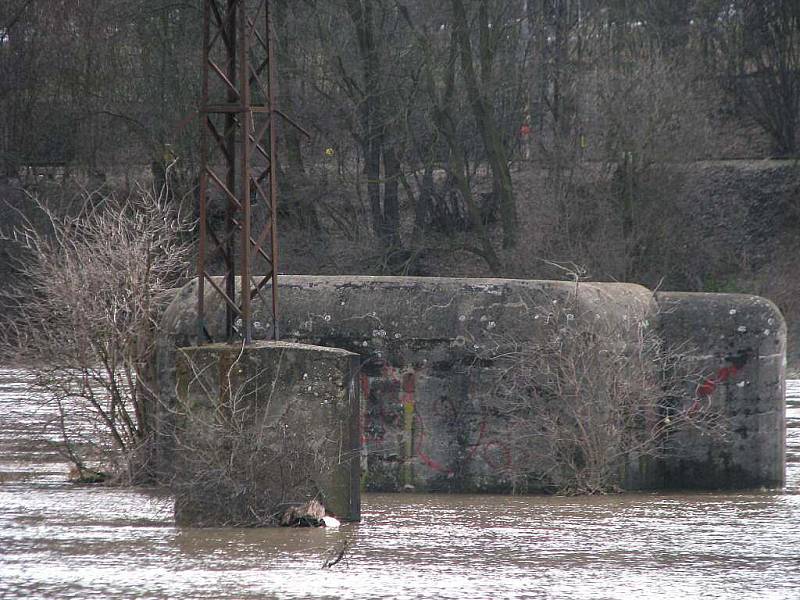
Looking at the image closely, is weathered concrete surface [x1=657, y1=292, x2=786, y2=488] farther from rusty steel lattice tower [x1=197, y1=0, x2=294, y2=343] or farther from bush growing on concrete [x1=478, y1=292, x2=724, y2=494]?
rusty steel lattice tower [x1=197, y1=0, x2=294, y2=343]

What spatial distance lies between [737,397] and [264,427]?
515cm

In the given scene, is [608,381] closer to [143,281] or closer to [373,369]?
[373,369]

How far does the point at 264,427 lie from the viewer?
36.2 ft

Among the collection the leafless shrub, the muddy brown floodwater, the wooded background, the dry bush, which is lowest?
the muddy brown floodwater

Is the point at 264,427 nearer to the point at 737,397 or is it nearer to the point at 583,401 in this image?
the point at 583,401

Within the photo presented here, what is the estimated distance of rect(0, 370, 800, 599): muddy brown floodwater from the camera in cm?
865

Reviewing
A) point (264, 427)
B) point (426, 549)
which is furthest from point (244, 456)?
point (426, 549)

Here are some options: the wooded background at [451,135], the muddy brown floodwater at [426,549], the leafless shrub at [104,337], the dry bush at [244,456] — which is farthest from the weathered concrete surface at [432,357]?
the wooded background at [451,135]

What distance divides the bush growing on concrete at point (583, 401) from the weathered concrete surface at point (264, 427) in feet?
7.58

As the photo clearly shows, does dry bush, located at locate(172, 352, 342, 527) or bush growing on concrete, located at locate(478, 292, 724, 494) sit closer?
dry bush, located at locate(172, 352, 342, 527)

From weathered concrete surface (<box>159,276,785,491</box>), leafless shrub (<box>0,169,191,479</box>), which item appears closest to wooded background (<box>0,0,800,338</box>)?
weathered concrete surface (<box>159,276,785,491</box>)

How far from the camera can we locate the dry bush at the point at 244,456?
35.7 ft

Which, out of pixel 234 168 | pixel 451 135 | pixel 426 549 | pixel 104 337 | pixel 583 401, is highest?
pixel 451 135

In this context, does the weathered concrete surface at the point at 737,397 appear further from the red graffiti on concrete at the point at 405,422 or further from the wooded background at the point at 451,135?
the wooded background at the point at 451,135
